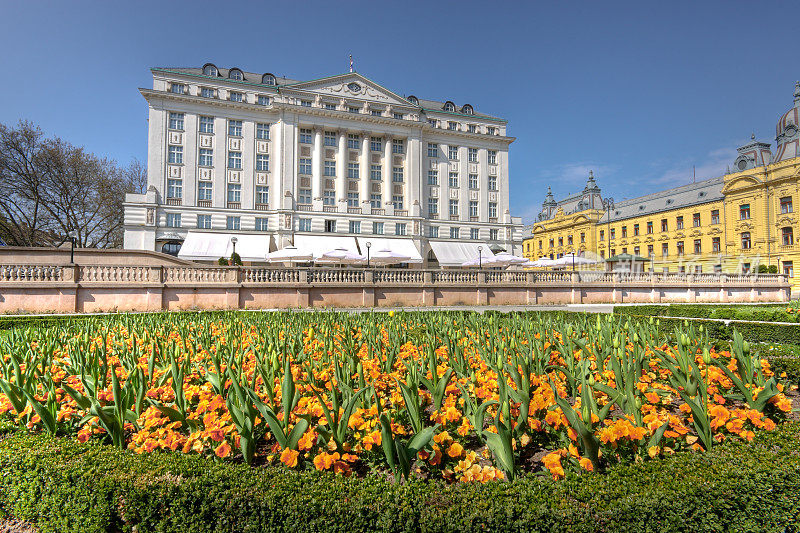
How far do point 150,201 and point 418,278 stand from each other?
30.5 m

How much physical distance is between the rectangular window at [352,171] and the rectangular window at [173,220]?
18389 mm

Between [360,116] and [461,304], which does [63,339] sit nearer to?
[461,304]

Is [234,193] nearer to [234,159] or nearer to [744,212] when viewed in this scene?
[234,159]

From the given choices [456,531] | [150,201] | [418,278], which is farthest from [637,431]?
[150,201]

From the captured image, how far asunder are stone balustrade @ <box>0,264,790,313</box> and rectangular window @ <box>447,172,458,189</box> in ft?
86.3

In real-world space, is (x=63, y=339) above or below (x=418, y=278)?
below

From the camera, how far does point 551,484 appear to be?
2.56m

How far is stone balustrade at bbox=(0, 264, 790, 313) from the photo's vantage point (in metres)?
16.9

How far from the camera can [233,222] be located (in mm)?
41875

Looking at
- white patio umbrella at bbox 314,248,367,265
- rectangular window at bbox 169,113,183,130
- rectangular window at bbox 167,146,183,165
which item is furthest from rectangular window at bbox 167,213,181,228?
white patio umbrella at bbox 314,248,367,265

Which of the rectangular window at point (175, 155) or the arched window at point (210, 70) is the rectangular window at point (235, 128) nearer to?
the rectangular window at point (175, 155)

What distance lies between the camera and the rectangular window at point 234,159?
4306 centimetres

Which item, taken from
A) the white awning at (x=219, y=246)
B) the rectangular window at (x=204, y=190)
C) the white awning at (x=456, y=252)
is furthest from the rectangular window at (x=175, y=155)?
the white awning at (x=456, y=252)

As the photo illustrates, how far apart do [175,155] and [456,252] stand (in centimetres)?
3165
